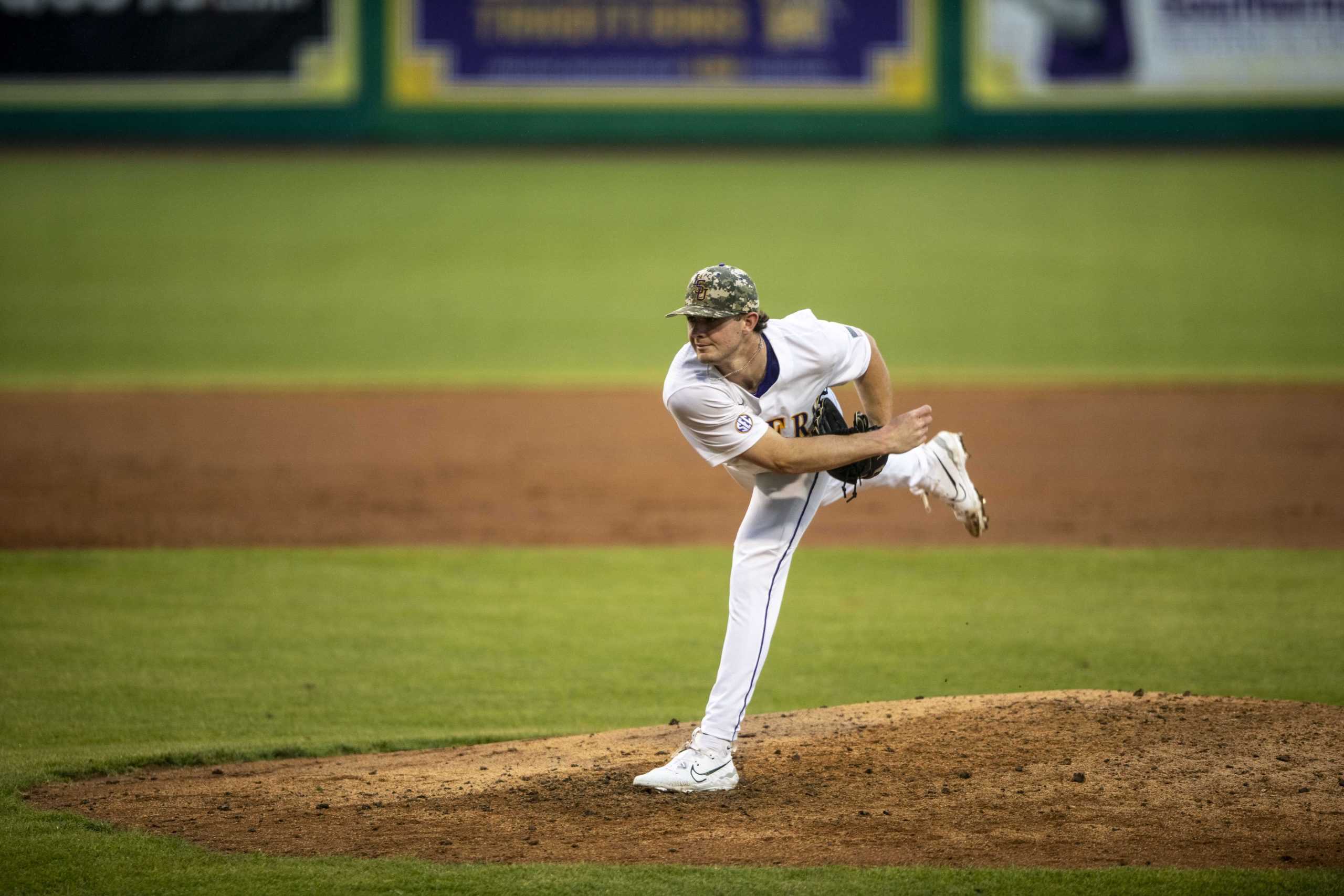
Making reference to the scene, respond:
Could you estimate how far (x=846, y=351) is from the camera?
5098 millimetres

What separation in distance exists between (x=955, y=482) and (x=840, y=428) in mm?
936

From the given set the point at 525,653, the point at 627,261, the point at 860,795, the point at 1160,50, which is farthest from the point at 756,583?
the point at 1160,50

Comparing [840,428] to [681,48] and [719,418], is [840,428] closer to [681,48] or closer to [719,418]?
[719,418]

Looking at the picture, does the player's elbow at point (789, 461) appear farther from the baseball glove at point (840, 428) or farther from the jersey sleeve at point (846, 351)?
the jersey sleeve at point (846, 351)

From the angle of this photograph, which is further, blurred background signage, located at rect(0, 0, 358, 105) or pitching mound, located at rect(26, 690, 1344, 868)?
blurred background signage, located at rect(0, 0, 358, 105)

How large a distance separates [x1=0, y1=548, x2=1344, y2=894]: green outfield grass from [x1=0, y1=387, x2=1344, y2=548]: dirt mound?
51cm

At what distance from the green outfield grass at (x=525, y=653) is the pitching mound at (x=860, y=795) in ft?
0.56

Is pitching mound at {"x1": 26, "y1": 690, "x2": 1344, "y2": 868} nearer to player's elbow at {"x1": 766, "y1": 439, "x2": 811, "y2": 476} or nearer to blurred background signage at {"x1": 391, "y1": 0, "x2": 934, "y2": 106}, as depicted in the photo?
player's elbow at {"x1": 766, "y1": 439, "x2": 811, "y2": 476}

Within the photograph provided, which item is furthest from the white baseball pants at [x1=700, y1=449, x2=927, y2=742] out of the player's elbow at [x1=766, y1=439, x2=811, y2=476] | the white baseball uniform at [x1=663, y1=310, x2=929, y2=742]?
Result: the player's elbow at [x1=766, y1=439, x2=811, y2=476]

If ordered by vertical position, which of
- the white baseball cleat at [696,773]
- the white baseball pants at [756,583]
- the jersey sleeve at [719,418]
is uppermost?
the jersey sleeve at [719,418]

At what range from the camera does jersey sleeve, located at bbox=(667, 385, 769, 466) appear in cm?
471

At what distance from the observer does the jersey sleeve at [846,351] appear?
16.6 ft

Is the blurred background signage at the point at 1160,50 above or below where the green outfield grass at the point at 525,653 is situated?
above

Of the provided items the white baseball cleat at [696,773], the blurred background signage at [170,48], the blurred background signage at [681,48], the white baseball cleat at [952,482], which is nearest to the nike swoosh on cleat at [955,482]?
the white baseball cleat at [952,482]
